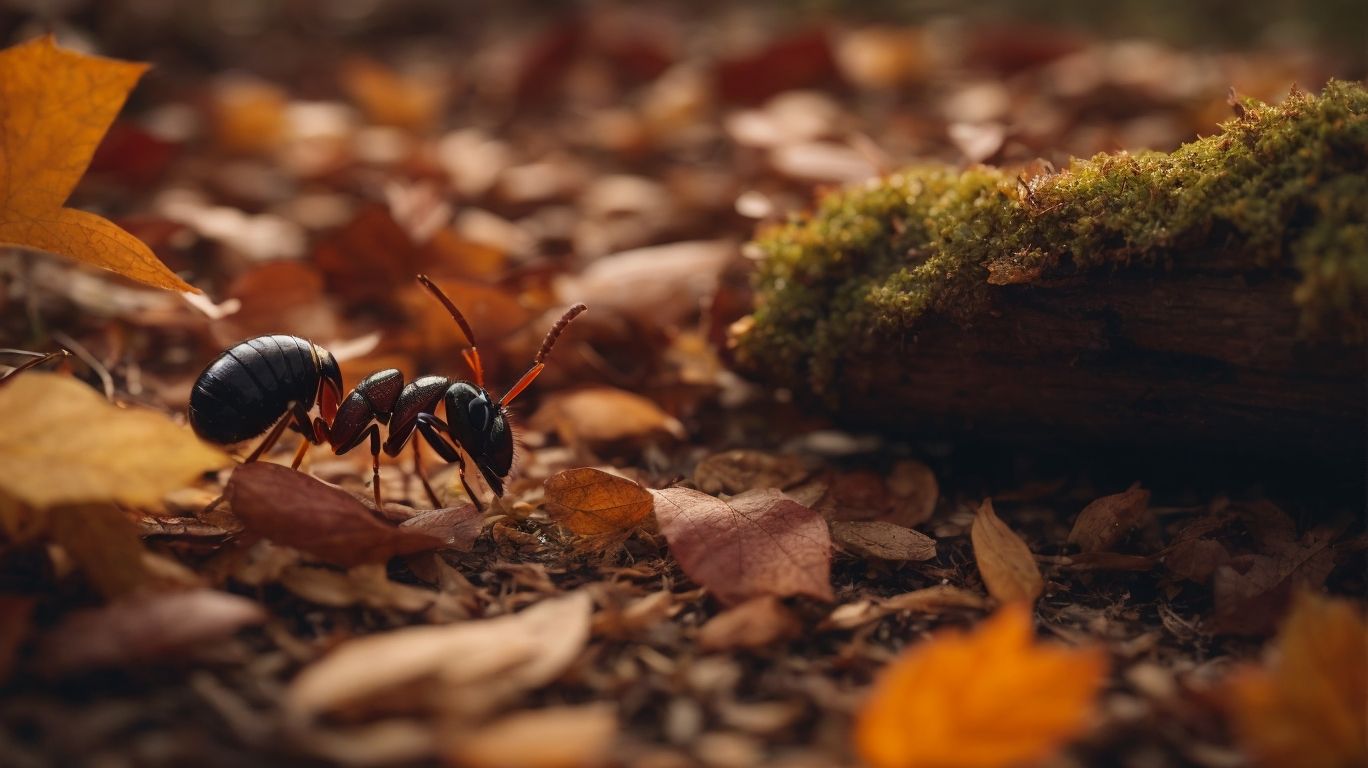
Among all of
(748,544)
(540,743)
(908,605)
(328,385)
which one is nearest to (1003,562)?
(908,605)

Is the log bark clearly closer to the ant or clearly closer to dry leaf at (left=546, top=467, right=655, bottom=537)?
dry leaf at (left=546, top=467, right=655, bottom=537)

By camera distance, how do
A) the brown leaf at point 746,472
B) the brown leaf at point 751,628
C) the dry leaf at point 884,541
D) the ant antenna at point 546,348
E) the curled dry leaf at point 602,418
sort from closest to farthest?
the brown leaf at point 751,628 → the dry leaf at point 884,541 → the ant antenna at point 546,348 → the brown leaf at point 746,472 → the curled dry leaf at point 602,418

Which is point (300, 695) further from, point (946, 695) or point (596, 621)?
point (946, 695)

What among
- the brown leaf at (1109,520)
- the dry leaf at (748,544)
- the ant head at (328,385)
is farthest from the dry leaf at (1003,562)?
the ant head at (328,385)

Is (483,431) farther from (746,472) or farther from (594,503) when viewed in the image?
(746,472)

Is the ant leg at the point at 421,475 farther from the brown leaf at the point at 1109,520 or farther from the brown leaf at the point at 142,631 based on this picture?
the brown leaf at the point at 1109,520
